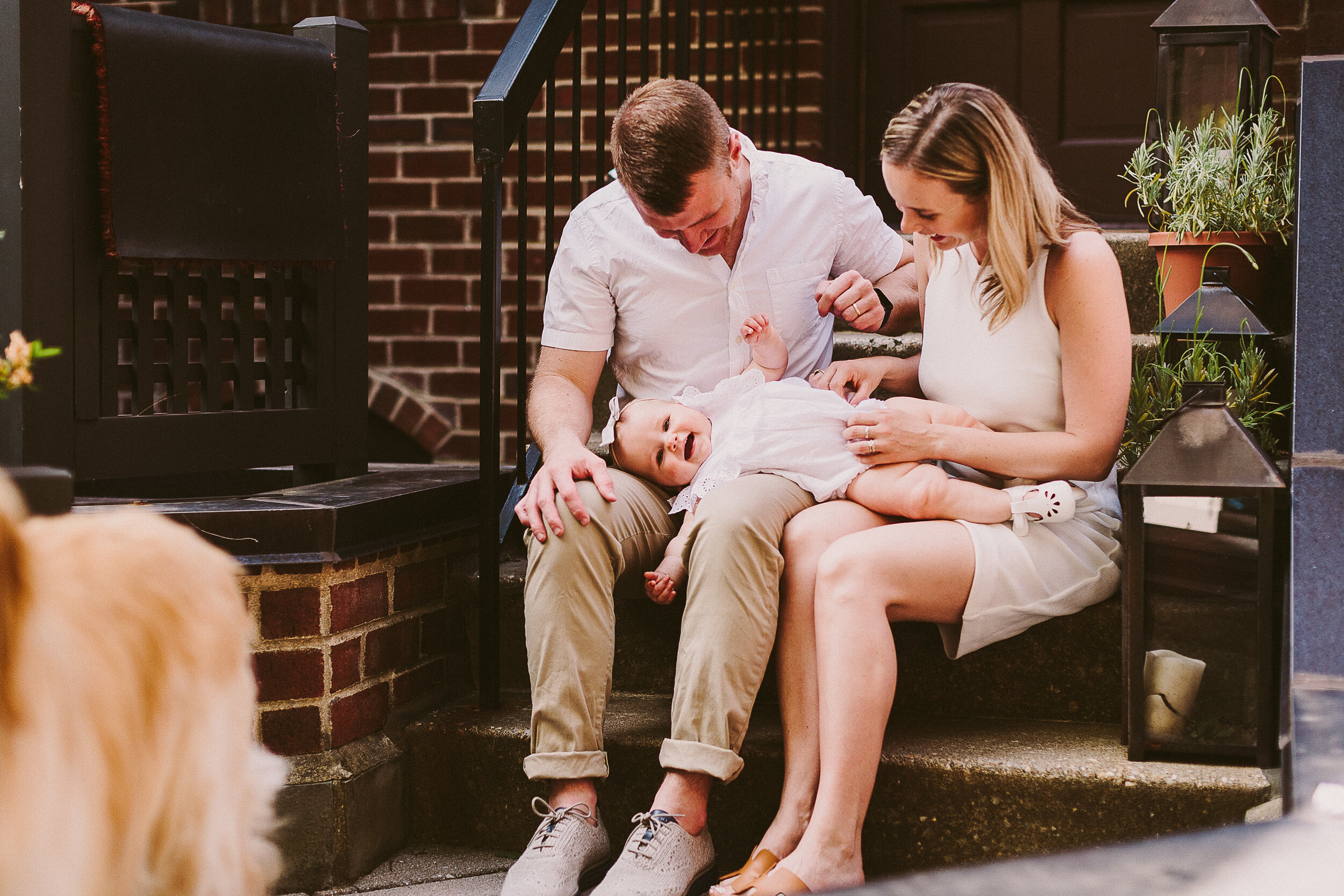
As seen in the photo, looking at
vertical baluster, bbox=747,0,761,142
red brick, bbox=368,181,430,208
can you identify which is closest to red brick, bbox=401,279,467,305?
red brick, bbox=368,181,430,208

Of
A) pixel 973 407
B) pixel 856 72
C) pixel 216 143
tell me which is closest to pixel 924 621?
pixel 973 407

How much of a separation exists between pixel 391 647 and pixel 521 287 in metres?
0.73

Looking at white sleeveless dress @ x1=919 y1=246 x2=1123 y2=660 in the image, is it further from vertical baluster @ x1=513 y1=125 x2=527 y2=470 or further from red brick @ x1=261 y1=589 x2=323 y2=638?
red brick @ x1=261 y1=589 x2=323 y2=638

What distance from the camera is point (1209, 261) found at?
2.14 m

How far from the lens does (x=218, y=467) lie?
87.3 inches

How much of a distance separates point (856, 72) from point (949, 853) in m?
2.45

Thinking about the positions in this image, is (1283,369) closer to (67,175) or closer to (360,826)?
(360,826)

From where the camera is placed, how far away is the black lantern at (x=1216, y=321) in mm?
2035

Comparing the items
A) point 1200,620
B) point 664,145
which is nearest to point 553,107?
point 664,145

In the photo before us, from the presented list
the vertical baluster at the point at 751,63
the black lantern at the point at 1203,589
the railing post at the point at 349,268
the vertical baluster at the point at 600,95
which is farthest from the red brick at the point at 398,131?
the black lantern at the point at 1203,589

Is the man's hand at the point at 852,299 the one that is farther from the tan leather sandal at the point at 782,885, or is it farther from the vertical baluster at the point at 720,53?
the tan leather sandal at the point at 782,885

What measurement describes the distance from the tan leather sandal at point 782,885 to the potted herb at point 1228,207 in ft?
3.90

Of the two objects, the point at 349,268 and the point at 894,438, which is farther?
the point at 349,268

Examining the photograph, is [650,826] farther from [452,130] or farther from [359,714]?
[452,130]
